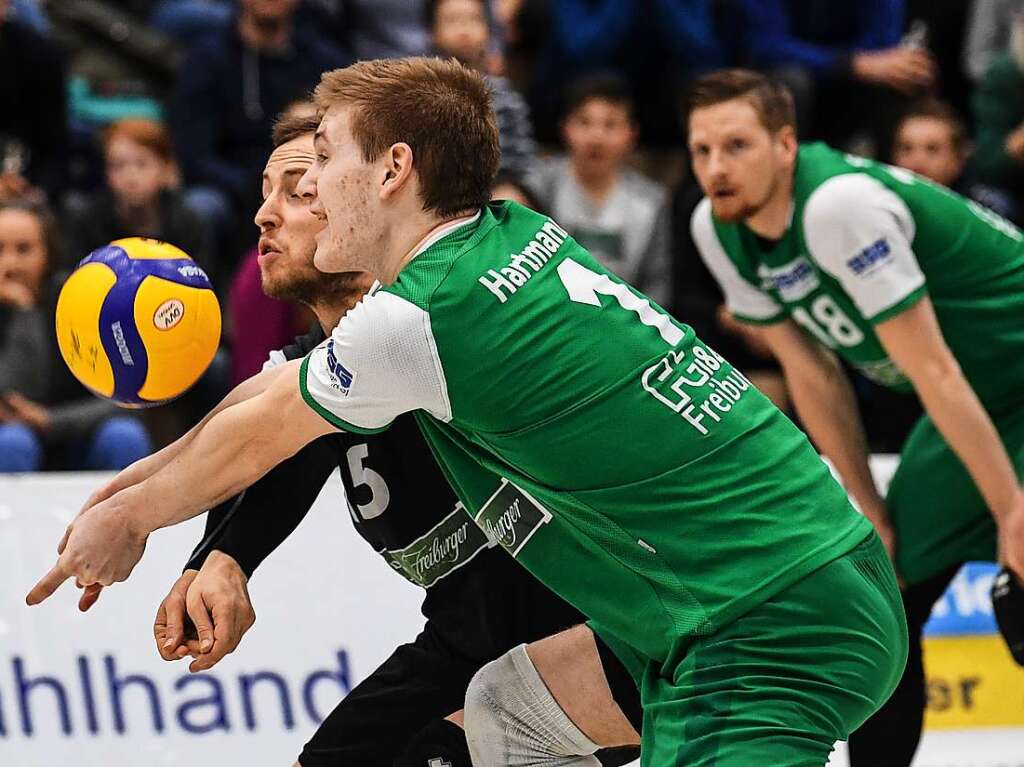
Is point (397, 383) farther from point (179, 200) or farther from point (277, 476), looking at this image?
point (179, 200)

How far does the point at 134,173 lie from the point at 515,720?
4.67 meters

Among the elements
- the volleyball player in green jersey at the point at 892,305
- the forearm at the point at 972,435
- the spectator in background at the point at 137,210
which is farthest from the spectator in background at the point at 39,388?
the forearm at the point at 972,435

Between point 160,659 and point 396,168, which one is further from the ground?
point 396,168

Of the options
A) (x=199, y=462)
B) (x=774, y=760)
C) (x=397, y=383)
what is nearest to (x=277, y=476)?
(x=199, y=462)

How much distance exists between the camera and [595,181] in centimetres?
782

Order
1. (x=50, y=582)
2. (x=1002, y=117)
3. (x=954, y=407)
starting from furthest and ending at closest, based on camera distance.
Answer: (x=1002, y=117)
(x=954, y=407)
(x=50, y=582)

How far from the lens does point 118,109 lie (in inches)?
351

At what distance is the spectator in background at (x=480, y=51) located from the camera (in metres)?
7.35

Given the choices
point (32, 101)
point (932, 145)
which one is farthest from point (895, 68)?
point (32, 101)

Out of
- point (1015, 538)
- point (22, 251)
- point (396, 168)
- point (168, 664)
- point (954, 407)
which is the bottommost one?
point (168, 664)

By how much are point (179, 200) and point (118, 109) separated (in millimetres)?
1930

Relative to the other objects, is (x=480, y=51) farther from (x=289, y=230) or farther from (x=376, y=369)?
(x=376, y=369)

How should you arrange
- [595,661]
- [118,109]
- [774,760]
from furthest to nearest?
[118,109], [595,661], [774,760]

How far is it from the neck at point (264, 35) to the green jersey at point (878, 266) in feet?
11.5
